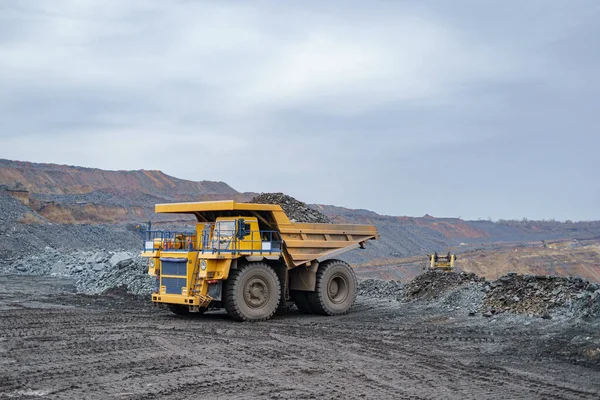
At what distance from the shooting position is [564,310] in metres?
12.8

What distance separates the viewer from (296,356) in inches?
372

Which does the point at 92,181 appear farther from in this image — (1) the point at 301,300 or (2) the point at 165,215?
(1) the point at 301,300

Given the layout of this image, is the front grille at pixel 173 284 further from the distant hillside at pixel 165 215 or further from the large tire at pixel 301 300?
the distant hillside at pixel 165 215

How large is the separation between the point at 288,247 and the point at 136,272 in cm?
768

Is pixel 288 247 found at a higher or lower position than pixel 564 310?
higher

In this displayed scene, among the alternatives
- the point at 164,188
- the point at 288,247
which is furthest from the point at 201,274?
the point at 164,188

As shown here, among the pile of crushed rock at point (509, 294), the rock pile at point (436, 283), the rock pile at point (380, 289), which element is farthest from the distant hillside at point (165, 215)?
the pile of crushed rock at point (509, 294)

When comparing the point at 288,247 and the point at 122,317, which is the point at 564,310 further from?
the point at 122,317

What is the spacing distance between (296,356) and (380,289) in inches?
356

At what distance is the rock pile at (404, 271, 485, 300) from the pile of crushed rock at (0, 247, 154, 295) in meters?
6.85

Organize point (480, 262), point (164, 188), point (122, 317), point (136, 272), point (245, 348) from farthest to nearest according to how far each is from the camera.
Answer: point (164, 188)
point (480, 262)
point (136, 272)
point (122, 317)
point (245, 348)

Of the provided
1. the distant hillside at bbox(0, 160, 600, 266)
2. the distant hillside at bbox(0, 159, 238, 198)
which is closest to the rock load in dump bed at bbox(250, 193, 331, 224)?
the distant hillside at bbox(0, 160, 600, 266)

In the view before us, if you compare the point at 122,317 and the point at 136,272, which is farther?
the point at 136,272

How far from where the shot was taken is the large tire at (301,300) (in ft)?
47.6
